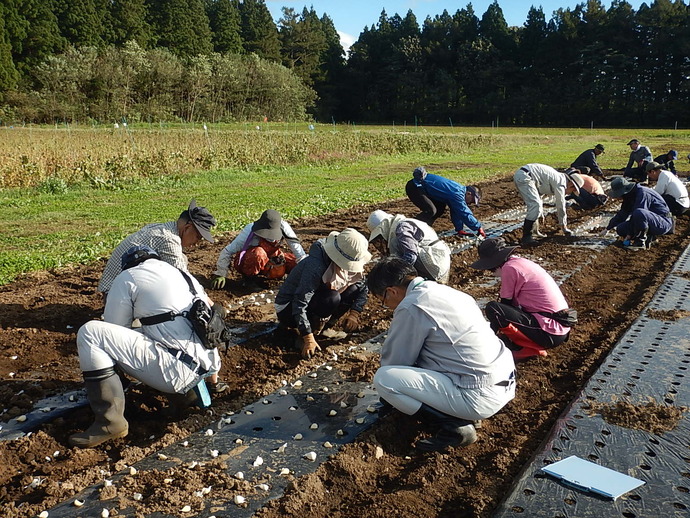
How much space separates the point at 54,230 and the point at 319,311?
637 cm

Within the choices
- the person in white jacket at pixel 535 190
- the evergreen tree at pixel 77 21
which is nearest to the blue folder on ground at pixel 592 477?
the person in white jacket at pixel 535 190

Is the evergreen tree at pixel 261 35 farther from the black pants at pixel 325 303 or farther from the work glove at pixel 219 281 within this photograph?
the black pants at pixel 325 303

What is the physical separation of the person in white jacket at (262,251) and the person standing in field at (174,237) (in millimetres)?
1263

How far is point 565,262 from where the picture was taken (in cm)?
821

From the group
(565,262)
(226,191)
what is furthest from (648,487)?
(226,191)

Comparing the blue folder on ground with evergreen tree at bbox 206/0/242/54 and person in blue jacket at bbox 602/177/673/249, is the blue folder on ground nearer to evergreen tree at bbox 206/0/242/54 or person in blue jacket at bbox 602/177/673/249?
person in blue jacket at bbox 602/177/673/249

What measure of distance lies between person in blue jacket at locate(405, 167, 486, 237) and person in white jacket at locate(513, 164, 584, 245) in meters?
0.72

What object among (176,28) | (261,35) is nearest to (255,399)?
(176,28)

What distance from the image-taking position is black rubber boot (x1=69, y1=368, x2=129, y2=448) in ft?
11.4

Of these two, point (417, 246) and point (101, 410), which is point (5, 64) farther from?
point (101, 410)

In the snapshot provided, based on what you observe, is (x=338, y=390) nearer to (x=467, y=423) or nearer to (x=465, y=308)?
(x=467, y=423)

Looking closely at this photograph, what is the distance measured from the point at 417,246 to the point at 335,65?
256ft

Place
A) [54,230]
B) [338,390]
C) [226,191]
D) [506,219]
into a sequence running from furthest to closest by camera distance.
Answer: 1. [226,191]
2. [506,219]
3. [54,230]
4. [338,390]

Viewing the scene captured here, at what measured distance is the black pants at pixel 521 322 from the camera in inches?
184
